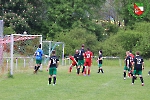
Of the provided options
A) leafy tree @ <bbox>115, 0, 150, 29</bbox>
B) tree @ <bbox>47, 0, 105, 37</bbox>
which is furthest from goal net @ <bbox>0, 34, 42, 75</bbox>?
leafy tree @ <bbox>115, 0, 150, 29</bbox>

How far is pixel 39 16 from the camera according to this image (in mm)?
58656

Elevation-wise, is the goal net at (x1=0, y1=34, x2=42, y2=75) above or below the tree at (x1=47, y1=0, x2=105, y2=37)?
below

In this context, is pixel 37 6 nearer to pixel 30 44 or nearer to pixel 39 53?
pixel 30 44

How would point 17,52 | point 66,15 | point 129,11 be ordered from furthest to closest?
point 129,11
point 66,15
point 17,52

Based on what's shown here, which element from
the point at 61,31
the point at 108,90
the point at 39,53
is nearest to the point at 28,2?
the point at 61,31

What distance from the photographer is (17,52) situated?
38.2 m

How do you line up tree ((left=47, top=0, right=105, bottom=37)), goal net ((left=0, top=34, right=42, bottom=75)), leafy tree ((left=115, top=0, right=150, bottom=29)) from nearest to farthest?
goal net ((left=0, top=34, right=42, bottom=75)), tree ((left=47, top=0, right=105, bottom=37)), leafy tree ((left=115, top=0, right=150, bottom=29))

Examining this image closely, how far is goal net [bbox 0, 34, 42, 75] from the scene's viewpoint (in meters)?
28.3

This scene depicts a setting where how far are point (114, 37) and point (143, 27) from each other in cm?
385

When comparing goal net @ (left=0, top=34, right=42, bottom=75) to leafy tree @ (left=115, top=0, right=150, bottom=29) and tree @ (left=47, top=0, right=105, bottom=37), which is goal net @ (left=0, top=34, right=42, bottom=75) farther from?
leafy tree @ (left=115, top=0, right=150, bottom=29)

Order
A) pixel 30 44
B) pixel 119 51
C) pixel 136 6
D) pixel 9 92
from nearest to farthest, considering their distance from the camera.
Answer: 1. pixel 9 92
2. pixel 30 44
3. pixel 119 51
4. pixel 136 6

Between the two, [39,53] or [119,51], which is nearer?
[39,53]

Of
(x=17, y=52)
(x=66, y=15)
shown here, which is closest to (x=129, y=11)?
(x=66, y=15)

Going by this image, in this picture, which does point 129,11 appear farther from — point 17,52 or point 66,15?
point 17,52
